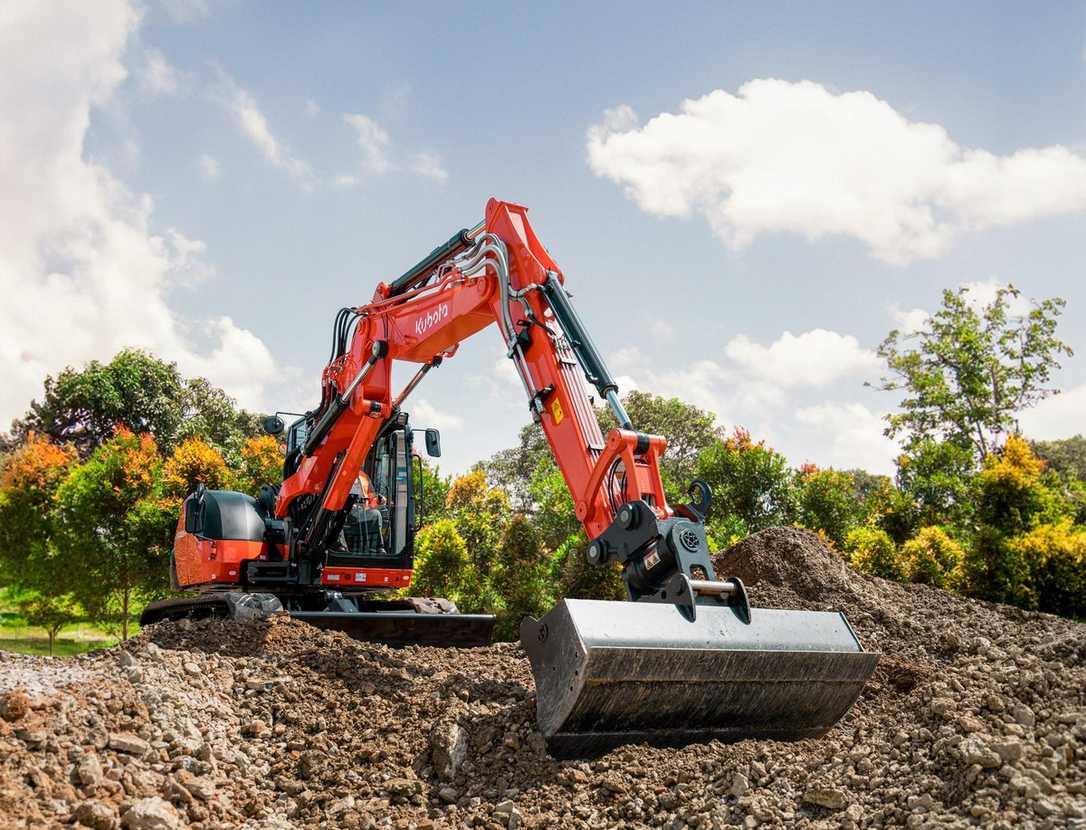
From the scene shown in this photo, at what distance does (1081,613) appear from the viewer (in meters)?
10.2

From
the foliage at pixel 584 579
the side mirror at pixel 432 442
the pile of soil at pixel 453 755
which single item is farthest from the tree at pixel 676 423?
the pile of soil at pixel 453 755

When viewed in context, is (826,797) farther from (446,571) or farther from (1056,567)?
(446,571)

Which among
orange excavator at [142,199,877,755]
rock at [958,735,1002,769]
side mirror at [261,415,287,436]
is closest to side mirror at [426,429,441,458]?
orange excavator at [142,199,877,755]

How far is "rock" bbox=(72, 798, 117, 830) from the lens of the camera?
11.8ft

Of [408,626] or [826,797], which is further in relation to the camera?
[408,626]

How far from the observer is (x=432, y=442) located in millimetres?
8758

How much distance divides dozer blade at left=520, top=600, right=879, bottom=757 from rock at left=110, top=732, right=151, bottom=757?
6.58 feet

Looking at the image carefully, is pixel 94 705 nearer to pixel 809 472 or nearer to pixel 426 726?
pixel 426 726

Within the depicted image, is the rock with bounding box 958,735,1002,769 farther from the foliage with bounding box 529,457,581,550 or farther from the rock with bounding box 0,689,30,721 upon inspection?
the foliage with bounding box 529,457,581,550

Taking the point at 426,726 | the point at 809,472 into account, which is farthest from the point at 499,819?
the point at 809,472

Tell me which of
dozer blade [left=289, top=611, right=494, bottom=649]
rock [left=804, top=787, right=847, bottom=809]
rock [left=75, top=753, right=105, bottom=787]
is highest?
dozer blade [left=289, top=611, right=494, bottom=649]

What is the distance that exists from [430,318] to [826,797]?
4754mm

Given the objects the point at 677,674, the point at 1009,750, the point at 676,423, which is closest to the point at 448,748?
the point at 677,674

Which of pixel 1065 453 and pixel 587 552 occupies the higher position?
pixel 1065 453
